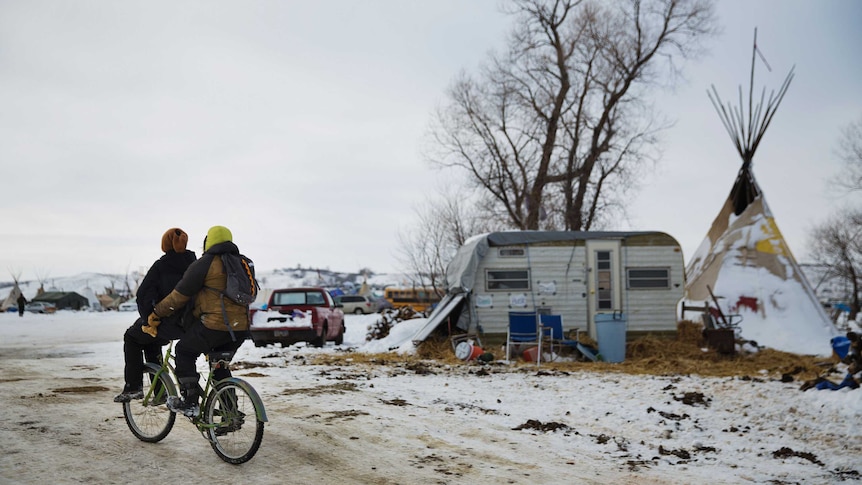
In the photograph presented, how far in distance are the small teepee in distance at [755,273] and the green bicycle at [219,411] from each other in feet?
46.6

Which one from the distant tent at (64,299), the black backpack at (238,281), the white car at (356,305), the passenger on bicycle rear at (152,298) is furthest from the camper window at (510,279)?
the distant tent at (64,299)

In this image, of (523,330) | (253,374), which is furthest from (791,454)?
(523,330)

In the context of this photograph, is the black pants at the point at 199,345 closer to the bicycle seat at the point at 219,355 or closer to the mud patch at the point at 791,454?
the bicycle seat at the point at 219,355

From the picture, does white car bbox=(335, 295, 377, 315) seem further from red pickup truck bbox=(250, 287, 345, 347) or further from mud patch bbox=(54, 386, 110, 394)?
mud patch bbox=(54, 386, 110, 394)

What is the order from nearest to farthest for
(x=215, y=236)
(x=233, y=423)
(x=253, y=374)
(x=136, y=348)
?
1. (x=233, y=423)
2. (x=215, y=236)
3. (x=136, y=348)
4. (x=253, y=374)

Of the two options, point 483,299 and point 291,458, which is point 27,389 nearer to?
point 291,458

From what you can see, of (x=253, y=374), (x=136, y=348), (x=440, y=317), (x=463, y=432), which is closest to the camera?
(x=136, y=348)

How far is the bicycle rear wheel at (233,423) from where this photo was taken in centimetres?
518

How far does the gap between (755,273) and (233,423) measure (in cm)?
1661

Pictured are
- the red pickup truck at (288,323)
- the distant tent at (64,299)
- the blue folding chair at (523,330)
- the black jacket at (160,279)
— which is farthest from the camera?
the distant tent at (64,299)

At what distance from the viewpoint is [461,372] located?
12133mm

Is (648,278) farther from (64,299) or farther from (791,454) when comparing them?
(64,299)

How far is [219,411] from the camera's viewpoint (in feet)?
17.5

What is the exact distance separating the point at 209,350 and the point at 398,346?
1152cm
